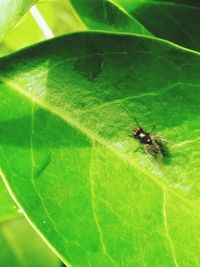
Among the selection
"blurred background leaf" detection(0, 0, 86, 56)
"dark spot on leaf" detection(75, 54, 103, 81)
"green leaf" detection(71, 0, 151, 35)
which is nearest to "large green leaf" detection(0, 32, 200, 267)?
"dark spot on leaf" detection(75, 54, 103, 81)

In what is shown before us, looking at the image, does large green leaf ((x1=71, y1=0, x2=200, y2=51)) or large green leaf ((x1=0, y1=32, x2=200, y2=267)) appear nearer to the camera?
large green leaf ((x1=0, y1=32, x2=200, y2=267))

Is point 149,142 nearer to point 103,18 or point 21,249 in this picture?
point 103,18

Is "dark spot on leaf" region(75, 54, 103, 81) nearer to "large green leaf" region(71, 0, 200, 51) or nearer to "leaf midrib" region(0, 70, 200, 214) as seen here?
"leaf midrib" region(0, 70, 200, 214)

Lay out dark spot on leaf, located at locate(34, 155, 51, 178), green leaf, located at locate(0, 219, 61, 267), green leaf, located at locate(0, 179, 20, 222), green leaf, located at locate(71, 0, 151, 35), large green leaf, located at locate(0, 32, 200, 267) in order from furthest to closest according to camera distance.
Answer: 1. green leaf, located at locate(0, 219, 61, 267)
2. green leaf, located at locate(0, 179, 20, 222)
3. green leaf, located at locate(71, 0, 151, 35)
4. dark spot on leaf, located at locate(34, 155, 51, 178)
5. large green leaf, located at locate(0, 32, 200, 267)

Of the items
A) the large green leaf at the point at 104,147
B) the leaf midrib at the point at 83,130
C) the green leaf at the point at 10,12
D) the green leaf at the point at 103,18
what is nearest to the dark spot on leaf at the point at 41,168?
the large green leaf at the point at 104,147

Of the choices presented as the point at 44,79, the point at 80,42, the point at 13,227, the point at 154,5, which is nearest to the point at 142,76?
the point at 80,42

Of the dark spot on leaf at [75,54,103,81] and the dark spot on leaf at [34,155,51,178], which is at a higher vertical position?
the dark spot on leaf at [75,54,103,81]

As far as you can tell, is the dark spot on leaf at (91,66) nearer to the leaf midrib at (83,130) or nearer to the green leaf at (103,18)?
the leaf midrib at (83,130)

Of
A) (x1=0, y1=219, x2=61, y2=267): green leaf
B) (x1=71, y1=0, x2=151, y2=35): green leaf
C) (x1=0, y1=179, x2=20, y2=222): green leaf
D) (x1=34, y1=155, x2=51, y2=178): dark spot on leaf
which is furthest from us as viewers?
(x1=0, y1=219, x2=61, y2=267): green leaf
